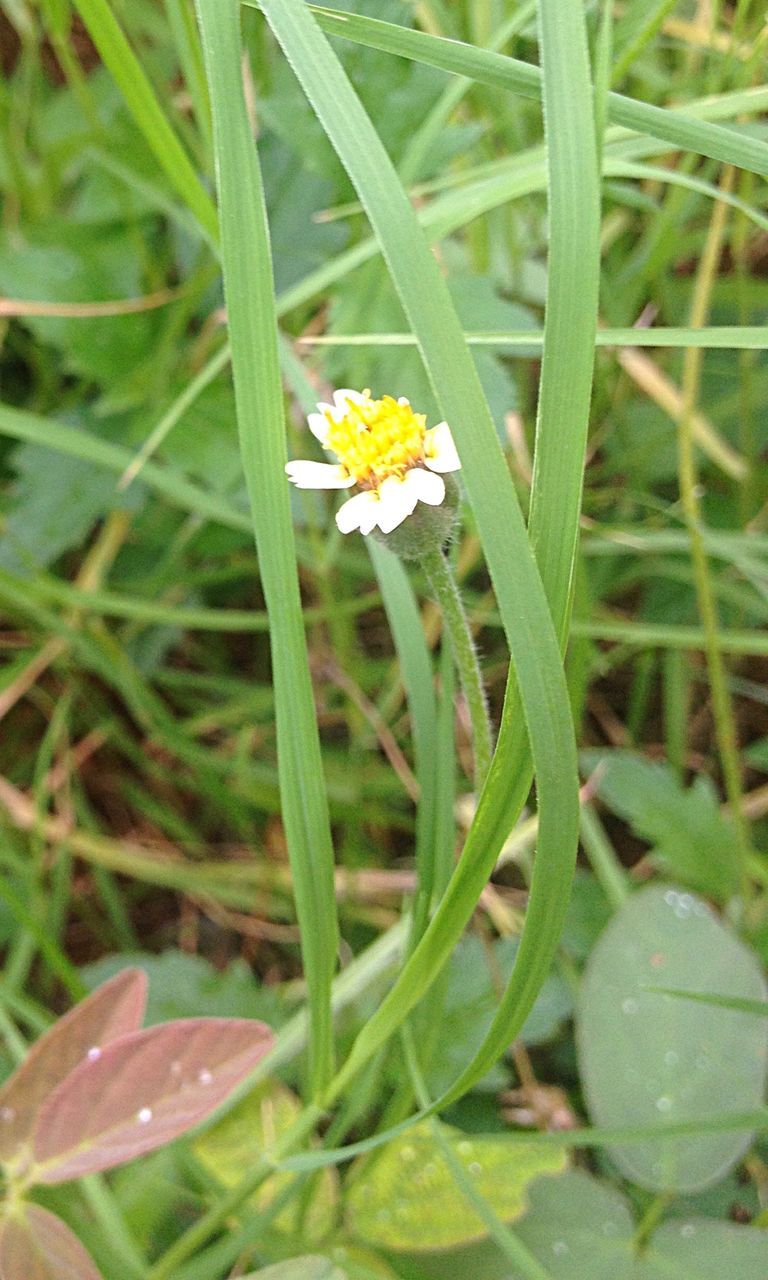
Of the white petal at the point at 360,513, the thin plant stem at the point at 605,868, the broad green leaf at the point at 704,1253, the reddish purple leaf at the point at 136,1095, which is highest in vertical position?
the white petal at the point at 360,513

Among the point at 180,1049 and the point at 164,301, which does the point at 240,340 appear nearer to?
the point at 180,1049

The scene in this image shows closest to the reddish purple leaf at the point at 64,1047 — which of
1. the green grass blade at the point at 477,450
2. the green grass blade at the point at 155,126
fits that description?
the green grass blade at the point at 477,450

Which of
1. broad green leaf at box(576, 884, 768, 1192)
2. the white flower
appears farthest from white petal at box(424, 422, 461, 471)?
broad green leaf at box(576, 884, 768, 1192)

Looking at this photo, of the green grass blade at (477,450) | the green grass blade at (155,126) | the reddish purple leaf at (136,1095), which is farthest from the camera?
the green grass blade at (155,126)

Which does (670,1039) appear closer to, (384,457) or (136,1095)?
(136,1095)

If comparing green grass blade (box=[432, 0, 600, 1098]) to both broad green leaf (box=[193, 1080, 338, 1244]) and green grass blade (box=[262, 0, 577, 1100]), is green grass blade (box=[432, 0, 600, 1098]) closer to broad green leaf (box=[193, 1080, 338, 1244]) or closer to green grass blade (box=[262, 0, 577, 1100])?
green grass blade (box=[262, 0, 577, 1100])

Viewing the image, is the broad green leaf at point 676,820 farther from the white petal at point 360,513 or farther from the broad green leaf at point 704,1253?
the white petal at point 360,513
